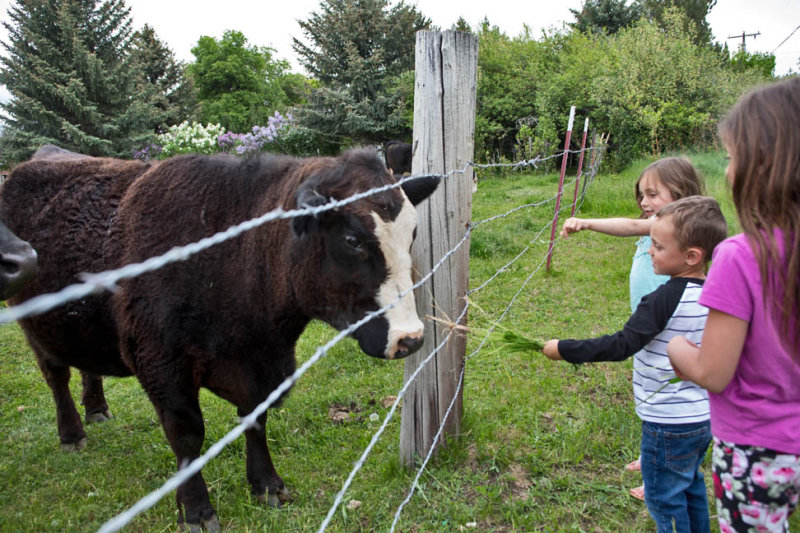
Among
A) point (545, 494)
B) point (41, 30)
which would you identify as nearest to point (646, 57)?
point (545, 494)

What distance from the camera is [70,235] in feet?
9.81

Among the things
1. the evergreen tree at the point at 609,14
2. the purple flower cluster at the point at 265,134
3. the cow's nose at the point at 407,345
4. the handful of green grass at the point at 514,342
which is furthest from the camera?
the evergreen tree at the point at 609,14

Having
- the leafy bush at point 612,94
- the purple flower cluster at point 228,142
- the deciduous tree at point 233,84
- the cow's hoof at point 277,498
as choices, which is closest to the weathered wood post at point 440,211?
the cow's hoof at point 277,498

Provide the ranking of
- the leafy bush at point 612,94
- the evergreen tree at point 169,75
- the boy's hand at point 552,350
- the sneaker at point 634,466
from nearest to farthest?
the boy's hand at point 552,350 < the sneaker at point 634,466 < the leafy bush at point 612,94 < the evergreen tree at point 169,75

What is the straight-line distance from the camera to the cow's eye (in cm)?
232

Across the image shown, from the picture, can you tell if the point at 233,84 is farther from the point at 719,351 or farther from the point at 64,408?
the point at 719,351

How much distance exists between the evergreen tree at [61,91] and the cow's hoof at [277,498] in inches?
669

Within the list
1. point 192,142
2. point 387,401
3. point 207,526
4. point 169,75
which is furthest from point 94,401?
point 169,75

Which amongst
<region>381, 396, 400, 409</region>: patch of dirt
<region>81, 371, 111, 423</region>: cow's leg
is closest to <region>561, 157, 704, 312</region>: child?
<region>381, 396, 400, 409</region>: patch of dirt

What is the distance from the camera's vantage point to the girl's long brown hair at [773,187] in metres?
1.41

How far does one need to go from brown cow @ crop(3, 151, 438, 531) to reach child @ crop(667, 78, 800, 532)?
1.18 meters

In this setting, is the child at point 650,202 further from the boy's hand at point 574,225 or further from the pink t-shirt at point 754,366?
the pink t-shirt at point 754,366

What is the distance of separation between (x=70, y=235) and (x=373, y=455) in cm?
227

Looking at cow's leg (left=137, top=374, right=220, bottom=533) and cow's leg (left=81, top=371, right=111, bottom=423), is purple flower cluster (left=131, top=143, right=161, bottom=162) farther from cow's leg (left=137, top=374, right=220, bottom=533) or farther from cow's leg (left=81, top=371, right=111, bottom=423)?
cow's leg (left=137, top=374, right=220, bottom=533)
